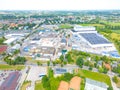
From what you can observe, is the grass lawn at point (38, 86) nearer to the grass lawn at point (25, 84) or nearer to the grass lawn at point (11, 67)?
the grass lawn at point (25, 84)

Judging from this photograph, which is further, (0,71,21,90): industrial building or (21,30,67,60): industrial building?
(21,30,67,60): industrial building

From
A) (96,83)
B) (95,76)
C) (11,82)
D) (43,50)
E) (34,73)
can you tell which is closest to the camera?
(96,83)

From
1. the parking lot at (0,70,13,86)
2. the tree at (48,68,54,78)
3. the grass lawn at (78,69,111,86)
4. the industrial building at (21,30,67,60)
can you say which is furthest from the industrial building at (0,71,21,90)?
the grass lawn at (78,69,111,86)

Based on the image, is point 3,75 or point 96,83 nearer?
point 96,83

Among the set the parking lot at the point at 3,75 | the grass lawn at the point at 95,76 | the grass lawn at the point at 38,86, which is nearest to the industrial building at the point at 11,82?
the parking lot at the point at 3,75

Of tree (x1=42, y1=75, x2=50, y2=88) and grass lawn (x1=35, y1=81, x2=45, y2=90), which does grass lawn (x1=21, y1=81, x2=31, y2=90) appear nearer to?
grass lawn (x1=35, y1=81, x2=45, y2=90)

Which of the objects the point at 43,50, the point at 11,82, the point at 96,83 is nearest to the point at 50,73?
the point at 11,82

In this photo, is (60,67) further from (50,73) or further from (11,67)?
(11,67)

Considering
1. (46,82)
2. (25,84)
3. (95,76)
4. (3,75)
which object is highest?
(46,82)

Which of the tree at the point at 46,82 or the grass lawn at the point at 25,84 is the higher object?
the tree at the point at 46,82

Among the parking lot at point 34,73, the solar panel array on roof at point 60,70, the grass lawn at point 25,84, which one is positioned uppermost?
the solar panel array on roof at point 60,70
